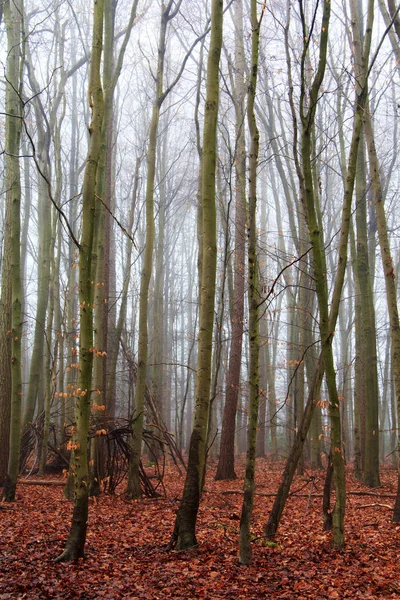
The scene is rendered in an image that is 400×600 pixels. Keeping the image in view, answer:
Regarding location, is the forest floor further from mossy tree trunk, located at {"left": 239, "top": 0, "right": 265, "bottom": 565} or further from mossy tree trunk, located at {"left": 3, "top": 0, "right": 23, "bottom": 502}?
mossy tree trunk, located at {"left": 3, "top": 0, "right": 23, "bottom": 502}

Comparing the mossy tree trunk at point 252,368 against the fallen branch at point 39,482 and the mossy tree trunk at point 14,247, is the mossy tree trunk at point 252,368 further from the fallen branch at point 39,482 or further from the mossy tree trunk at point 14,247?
the fallen branch at point 39,482

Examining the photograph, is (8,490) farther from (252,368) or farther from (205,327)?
(252,368)

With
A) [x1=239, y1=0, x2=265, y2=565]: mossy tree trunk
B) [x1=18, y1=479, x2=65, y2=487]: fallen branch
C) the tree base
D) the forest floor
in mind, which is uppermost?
[x1=239, y1=0, x2=265, y2=565]: mossy tree trunk

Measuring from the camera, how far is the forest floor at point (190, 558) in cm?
371

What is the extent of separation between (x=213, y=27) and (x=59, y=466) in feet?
28.1

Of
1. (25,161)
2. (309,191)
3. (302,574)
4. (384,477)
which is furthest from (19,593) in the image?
(25,161)

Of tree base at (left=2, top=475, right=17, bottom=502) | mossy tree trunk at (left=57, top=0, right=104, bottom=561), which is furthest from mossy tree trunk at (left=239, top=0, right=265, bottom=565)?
tree base at (left=2, top=475, right=17, bottom=502)

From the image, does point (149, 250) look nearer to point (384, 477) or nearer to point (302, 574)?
point (302, 574)

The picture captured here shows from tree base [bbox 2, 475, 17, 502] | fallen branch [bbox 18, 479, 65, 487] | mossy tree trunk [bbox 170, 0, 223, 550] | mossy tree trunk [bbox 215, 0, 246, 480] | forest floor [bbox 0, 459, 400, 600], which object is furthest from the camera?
mossy tree trunk [bbox 215, 0, 246, 480]

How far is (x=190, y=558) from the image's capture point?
4398 millimetres

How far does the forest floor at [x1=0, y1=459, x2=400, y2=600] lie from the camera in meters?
3.71

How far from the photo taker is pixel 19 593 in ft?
11.4

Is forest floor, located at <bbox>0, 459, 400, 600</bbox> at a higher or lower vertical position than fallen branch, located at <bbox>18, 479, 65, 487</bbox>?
higher

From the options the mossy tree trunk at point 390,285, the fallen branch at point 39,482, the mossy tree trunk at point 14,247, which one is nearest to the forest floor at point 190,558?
the mossy tree trunk at point 14,247
